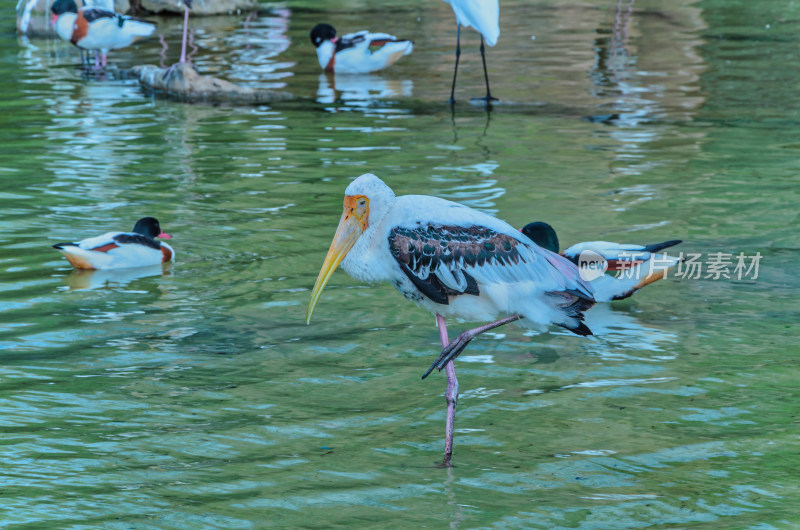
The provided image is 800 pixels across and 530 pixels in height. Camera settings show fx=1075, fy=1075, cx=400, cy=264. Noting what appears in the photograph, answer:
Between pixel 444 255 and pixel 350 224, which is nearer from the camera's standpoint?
pixel 444 255

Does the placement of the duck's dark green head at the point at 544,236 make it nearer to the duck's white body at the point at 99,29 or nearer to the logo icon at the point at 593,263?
the logo icon at the point at 593,263

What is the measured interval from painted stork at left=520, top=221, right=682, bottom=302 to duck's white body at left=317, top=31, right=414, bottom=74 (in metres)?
10.9

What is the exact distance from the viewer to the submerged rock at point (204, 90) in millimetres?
15891

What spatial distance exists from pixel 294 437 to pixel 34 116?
1054 cm

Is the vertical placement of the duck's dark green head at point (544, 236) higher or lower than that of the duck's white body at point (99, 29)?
lower

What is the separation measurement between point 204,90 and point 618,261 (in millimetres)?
Answer: 9913

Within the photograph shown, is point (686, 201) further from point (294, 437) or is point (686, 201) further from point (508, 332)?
point (294, 437)

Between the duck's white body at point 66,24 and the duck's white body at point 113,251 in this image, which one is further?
the duck's white body at point 66,24

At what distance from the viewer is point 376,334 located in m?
7.23

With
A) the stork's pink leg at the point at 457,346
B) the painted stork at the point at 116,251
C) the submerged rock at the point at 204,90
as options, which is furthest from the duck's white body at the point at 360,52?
the stork's pink leg at the point at 457,346

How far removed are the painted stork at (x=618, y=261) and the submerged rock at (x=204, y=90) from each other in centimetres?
893

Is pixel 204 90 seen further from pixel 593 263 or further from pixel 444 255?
pixel 444 255

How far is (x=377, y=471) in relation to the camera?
5.16 metres

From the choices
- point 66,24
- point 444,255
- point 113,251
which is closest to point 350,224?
point 444,255
